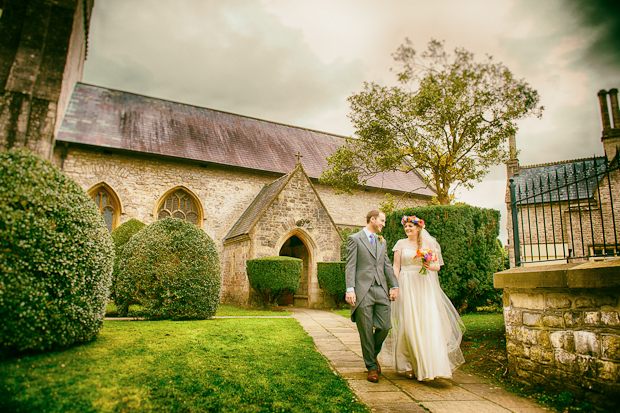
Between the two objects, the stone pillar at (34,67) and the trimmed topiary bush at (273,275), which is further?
the stone pillar at (34,67)

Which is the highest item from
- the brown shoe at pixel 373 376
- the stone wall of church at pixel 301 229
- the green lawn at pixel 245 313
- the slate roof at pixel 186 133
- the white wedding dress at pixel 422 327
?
the slate roof at pixel 186 133

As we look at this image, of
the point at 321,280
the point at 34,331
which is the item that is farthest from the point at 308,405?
the point at 321,280

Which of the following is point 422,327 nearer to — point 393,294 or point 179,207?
point 393,294

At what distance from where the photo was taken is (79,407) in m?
2.78

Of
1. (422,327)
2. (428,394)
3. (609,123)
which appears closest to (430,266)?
(422,327)

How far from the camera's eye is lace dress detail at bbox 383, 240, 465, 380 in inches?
159

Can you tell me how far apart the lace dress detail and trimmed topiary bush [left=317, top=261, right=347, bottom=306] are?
7781 millimetres

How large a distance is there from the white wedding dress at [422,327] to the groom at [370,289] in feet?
0.60

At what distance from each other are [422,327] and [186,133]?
1653 centimetres

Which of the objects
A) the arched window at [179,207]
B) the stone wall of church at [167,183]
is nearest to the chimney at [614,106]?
the stone wall of church at [167,183]

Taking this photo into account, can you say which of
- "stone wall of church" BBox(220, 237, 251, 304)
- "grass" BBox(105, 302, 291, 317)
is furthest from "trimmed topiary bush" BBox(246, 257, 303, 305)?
"stone wall of church" BBox(220, 237, 251, 304)

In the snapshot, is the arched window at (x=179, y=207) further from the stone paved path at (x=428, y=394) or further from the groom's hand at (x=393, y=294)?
the groom's hand at (x=393, y=294)

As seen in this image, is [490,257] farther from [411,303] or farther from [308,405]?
[308,405]

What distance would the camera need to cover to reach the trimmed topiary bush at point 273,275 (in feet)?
36.1
